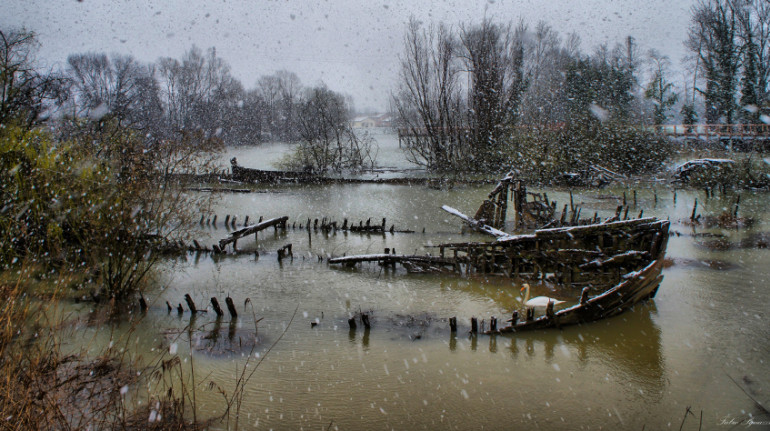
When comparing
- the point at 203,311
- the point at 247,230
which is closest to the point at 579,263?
the point at 203,311

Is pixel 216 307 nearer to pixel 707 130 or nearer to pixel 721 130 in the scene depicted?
pixel 707 130

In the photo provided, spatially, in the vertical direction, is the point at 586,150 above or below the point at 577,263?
above

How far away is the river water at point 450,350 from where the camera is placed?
7156 mm

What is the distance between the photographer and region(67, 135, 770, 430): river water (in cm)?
716

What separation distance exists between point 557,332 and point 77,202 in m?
11.9

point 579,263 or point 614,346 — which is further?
point 579,263

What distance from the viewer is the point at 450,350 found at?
29.7ft

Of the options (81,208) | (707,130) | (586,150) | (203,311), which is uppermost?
(707,130)

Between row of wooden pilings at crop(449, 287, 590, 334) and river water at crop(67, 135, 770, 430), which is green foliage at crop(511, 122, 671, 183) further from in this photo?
row of wooden pilings at crop(449, 287, 590, 334)

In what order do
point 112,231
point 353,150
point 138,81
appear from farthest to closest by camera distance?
point 138,81, point 353,150, point 112,231

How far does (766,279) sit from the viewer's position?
12758mm

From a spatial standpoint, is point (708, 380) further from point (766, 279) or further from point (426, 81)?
point (426, 81)

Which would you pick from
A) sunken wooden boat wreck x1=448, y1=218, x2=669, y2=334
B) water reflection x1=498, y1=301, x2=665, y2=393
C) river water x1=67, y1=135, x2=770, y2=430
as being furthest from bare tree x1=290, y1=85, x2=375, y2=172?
water reflection x1=498, y1=301, x2=665, y2=393

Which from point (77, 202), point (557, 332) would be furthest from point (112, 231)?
point (557, 332)
